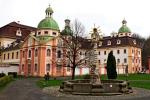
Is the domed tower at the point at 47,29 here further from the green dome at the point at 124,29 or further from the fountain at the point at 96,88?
the fountain at the point at 96,88

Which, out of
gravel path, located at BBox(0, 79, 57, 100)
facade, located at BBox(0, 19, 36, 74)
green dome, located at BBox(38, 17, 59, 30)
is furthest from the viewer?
facade, located at BBox(0, 19, 36, 74)

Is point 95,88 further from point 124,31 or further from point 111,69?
point 124,31

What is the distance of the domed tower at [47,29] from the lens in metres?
61.2

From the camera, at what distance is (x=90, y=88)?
22.8 metres

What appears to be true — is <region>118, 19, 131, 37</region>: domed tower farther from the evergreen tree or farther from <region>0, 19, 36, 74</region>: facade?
the evergreen tree

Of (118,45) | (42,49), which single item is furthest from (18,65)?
(118,45)

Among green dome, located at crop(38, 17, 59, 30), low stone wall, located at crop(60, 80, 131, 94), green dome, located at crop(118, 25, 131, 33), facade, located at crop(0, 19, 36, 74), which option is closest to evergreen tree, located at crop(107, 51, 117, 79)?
low stone wall, located at crop(60, 80, 131, 94)

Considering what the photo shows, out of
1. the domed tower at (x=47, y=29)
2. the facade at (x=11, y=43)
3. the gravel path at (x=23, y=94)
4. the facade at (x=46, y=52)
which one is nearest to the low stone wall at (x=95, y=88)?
the gravel path at (x=23, y=94)

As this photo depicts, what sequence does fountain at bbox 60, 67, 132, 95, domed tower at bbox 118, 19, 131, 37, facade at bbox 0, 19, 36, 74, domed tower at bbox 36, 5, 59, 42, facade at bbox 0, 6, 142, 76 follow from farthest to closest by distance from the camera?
domed tower at bbox 118, 19, 131, 37 < facade at bbox 0, 19, 36, 74 < domed tower at bbox 36, 5, 59, 42 < facade at bbox 0, 6, 142, 76 < fountain at bbox 60, 67, 132, 95

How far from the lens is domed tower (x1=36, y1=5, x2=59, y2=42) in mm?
61184

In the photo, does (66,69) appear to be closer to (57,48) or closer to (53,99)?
(57,48)

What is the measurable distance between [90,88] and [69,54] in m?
23.9

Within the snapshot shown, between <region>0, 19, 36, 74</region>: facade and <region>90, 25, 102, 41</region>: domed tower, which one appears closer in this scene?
<region>90, 25, 102, 41</region>: domed tower

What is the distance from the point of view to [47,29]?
61312 mm
